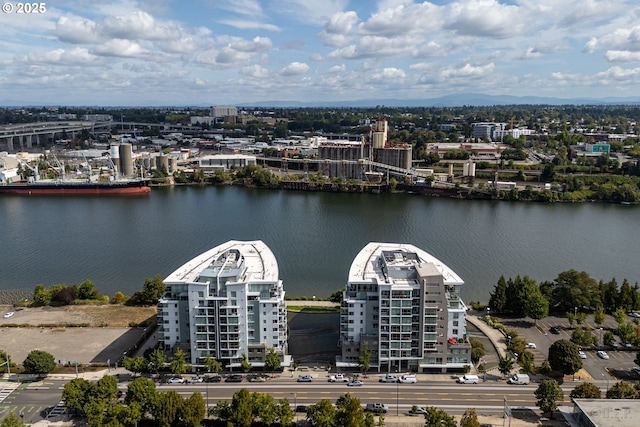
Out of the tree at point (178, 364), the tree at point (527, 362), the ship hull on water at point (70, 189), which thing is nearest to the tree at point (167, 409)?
the tree at point (178, 364)

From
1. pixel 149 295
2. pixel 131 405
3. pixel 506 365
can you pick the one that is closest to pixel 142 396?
pixel 131 405

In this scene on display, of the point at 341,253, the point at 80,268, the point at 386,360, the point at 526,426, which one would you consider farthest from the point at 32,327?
the point at 526,426

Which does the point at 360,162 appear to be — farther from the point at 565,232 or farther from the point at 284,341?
the point at 284,341

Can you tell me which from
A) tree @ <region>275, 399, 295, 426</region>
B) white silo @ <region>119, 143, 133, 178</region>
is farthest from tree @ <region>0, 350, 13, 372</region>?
white silo @ <region>119, 143, 133, 178</region>

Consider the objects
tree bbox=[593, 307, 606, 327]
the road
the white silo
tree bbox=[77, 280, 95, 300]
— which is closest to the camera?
the road

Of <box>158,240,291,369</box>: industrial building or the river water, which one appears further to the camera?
the river water

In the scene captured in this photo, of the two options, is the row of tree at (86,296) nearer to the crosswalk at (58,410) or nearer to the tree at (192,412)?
the crosswalk at (58,410)

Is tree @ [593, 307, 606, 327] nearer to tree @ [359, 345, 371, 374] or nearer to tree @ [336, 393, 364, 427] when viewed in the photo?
tree @ [359, 345, 371, 374]
